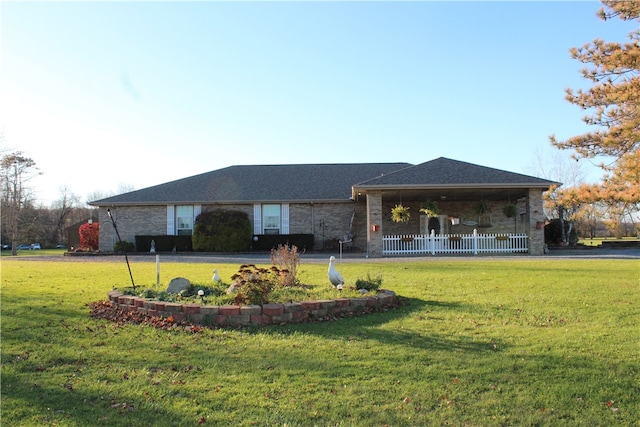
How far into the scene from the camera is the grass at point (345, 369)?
144 inches

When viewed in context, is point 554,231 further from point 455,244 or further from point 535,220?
point 455,244

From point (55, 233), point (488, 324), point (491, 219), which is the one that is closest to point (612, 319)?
point (488, 324)

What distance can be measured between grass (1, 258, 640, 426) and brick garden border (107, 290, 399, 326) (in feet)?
1.08

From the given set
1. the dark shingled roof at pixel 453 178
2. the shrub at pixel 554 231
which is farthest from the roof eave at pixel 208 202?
the shrub at pixel 554 231

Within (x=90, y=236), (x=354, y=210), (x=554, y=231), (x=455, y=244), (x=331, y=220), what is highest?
(x=354, y=210)

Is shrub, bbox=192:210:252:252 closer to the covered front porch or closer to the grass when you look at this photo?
the covered front porch

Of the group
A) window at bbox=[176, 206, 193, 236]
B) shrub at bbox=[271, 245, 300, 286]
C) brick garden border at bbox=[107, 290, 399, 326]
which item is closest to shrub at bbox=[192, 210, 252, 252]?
window at bbox=[176, 206, 193, 236]

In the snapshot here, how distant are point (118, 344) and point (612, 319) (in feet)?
21.3

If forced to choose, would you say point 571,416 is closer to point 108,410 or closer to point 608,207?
point 108,410

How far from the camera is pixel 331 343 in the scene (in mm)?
5469

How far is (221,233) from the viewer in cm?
2375

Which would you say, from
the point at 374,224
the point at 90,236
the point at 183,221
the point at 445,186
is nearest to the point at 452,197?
the point at 445,186

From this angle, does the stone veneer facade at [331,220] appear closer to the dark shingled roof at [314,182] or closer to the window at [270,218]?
the dark shingled roof at [314,182]

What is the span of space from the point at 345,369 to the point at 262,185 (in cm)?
2318
